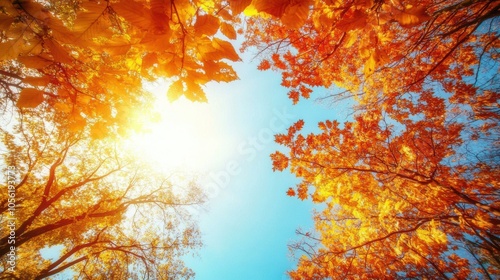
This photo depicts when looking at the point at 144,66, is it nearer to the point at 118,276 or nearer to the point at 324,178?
the point at 324,178

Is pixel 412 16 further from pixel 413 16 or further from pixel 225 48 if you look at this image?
pixel 225 48

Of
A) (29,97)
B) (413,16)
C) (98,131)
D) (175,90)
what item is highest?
(413,16)

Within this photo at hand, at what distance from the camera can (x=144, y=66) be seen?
3.66ft

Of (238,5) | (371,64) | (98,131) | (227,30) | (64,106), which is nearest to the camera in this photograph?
(238,5)

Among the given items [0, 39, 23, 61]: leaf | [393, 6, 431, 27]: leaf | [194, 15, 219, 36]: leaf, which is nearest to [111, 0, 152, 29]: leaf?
[194, 15, 219, 36]: leaf

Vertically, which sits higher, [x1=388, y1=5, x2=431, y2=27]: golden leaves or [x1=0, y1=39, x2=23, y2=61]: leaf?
[x1=388, y1=5, x2=431, y2=27]: golden leaves

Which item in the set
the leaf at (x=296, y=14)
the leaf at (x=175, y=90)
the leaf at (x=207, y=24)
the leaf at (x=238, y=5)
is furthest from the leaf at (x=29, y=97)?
the leaf at (x=296, y=14)

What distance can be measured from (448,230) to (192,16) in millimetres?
12792

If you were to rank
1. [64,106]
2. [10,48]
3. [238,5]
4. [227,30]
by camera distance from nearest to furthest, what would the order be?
[238,5]
[10,48]
[227,30]
[64,106]

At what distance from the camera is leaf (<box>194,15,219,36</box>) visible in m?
0.98

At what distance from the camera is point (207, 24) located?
3.22 ft

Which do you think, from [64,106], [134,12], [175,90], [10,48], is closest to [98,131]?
[64,106]

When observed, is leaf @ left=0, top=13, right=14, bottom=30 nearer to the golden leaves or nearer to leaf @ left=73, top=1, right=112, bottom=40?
leaf @ left=73, top=1, right=112, bottom=40

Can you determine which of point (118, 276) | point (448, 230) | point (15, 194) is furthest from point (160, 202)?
point (448, 230)
